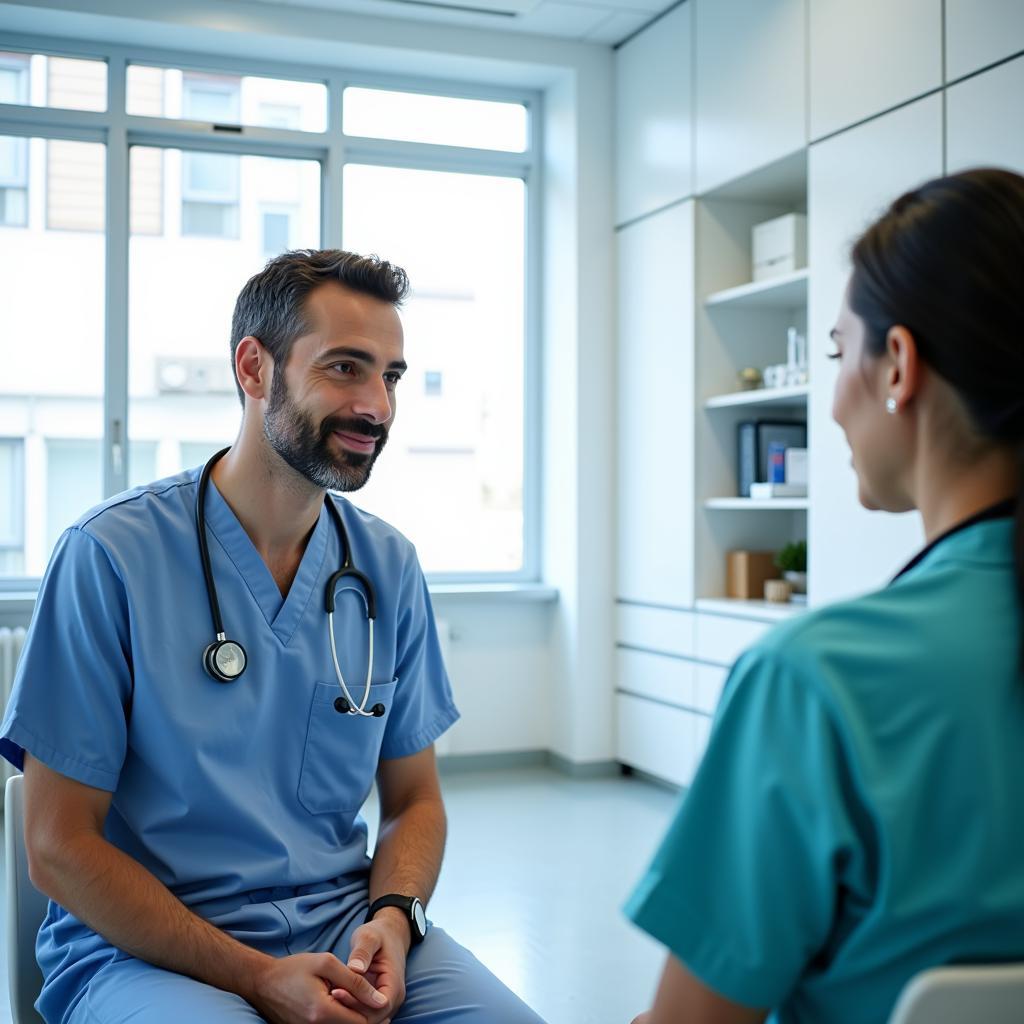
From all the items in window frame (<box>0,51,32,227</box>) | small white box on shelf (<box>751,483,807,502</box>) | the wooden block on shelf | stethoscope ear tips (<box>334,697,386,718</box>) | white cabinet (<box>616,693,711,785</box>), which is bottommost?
white cabinet (<box>616,693,711,785</box>)

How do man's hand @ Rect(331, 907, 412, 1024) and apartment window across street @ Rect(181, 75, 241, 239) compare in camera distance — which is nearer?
man's hand @ Rect(331, 907, 412, 1024)

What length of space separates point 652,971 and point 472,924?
516 millimetres

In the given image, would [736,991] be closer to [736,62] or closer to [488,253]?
[736,62]

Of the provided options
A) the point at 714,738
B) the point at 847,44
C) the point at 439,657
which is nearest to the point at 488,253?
the point at 847,44

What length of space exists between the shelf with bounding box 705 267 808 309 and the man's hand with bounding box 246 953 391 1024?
113 inches

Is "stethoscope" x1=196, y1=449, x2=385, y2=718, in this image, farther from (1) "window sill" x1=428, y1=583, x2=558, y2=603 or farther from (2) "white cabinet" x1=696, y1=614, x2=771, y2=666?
(1) "window sill" x1=428, y1=583, x2=558, y2=603

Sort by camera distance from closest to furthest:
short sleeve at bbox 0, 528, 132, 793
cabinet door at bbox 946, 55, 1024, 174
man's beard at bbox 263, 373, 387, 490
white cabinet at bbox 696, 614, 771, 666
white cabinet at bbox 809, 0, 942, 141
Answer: short sleeve at bbox 0, 528, 132, 793
man's beard at bbox 263, 373, 387, 490
cabinet door at bbox 946, 55, 1024, 174
white cabinet at bbox 809, 0, 942, 141
white cabinet at bbox 696, 614, 771, 666

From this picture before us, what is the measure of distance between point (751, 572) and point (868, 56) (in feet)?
5.76

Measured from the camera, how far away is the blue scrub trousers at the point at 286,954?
1.18m

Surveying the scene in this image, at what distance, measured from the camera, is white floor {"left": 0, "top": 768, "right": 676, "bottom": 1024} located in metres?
2.57

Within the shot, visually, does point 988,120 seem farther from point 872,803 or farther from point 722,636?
point 872,803

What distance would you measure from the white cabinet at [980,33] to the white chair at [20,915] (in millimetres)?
2693

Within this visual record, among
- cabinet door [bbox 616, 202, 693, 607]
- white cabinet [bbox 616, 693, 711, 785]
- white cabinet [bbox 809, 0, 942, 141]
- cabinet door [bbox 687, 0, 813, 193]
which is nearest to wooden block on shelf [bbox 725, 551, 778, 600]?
cabinet door [bbox 616, 202, 693, 607]

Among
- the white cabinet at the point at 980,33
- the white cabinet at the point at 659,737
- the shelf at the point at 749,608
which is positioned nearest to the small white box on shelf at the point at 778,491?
the shelf at the point at 749,608
